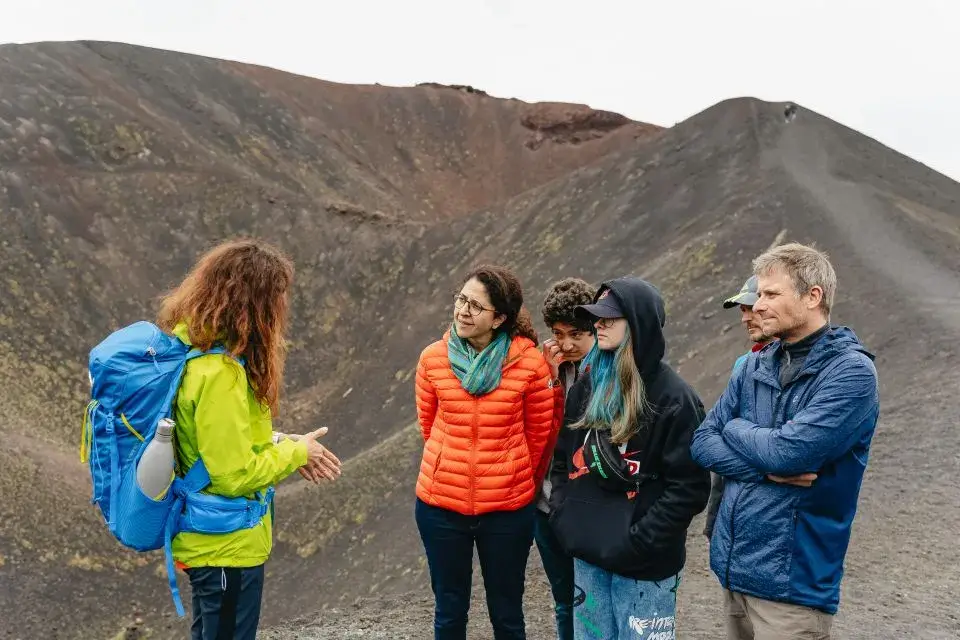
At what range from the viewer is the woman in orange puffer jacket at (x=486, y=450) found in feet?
13.5

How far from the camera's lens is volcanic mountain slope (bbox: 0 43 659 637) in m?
12.4

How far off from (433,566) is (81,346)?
17.3m

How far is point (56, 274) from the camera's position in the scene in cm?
2034

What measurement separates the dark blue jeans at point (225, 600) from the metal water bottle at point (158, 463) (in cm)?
47

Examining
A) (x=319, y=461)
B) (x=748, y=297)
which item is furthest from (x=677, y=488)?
(x=319, y=461)

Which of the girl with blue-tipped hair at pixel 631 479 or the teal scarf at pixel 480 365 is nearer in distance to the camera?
the girl with blue-tipped hair at pixel 631 479

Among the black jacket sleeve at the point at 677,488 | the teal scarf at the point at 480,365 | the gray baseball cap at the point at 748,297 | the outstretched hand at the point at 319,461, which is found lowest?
the outstretched hand at the point at 319,461

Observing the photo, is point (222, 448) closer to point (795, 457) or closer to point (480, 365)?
point (480, 365)

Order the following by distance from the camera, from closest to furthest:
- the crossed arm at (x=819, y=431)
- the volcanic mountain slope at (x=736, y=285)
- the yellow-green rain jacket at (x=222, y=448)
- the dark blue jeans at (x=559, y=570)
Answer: the crossed arm at (x=819, y=431) < the yellow-green rain jacket at (x=222, y=448) < the dark blue jeans at (x=559, y=570) < the volcanic mountain slope at (x=736, y=285)

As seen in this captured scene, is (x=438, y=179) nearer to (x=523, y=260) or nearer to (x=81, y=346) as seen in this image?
(x=523, y=260)

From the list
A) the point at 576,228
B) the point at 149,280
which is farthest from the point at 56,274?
the point at 576,228

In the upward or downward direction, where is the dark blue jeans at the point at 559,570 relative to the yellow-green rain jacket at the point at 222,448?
downward

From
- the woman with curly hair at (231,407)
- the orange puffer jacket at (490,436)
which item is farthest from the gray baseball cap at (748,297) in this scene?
the woman with curly hair at (231,407)

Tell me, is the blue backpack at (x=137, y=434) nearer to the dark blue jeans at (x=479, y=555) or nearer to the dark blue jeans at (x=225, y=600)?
the dark blue jeans at (x=225, y=600)
